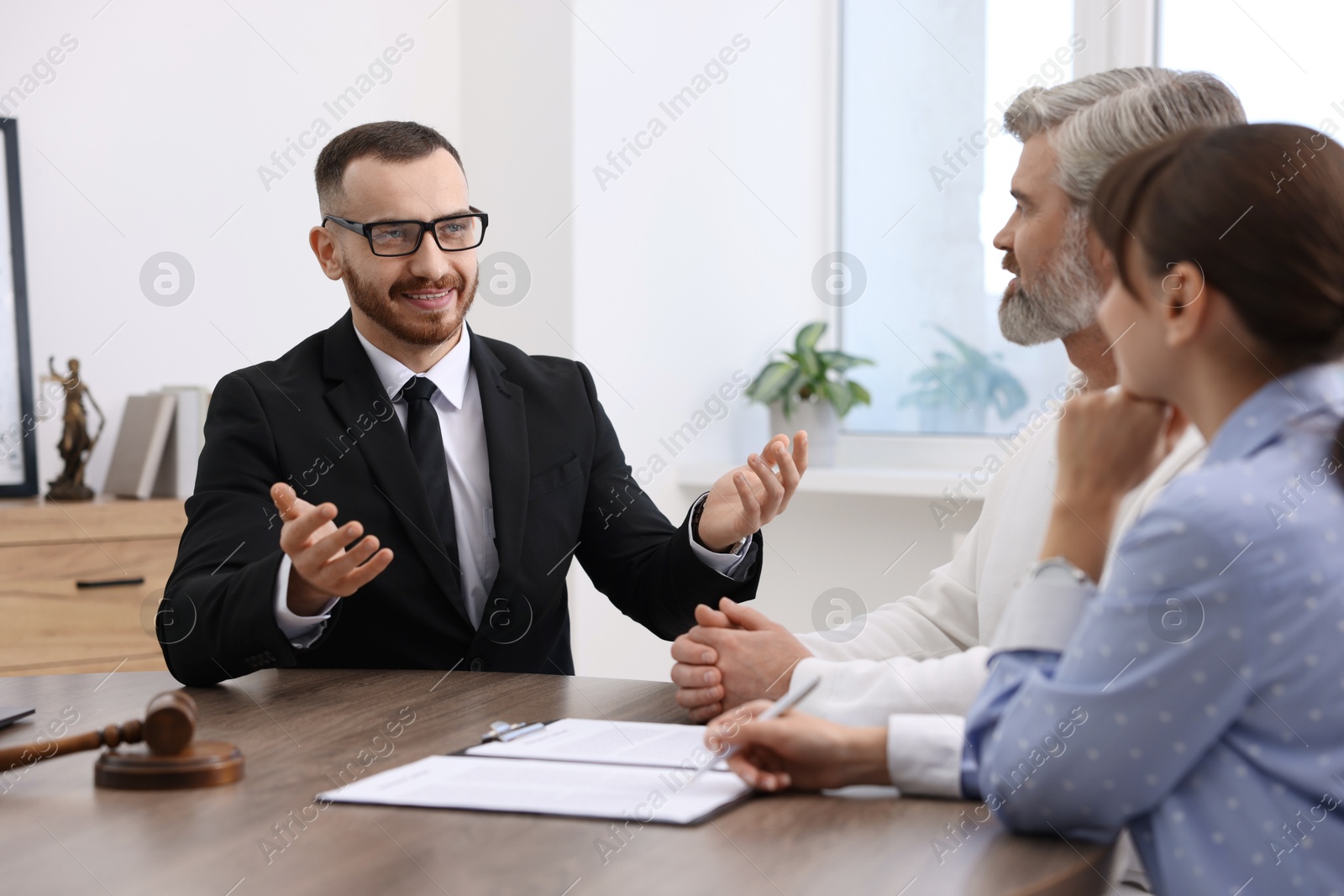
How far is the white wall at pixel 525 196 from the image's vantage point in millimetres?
3252

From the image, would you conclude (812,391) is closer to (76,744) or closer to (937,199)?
(937,199)

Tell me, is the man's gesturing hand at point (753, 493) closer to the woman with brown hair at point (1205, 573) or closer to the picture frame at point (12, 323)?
the woman with brown hair at point (1205, 573)

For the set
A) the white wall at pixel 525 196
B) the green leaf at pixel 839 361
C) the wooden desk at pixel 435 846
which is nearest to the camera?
the wooden desk at pixel 435 846

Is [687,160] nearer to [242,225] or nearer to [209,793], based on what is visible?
[242,225]

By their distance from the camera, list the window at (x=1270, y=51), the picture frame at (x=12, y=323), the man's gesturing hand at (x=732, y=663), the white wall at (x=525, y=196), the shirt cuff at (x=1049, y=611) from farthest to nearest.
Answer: the white wall at (x=525, y=196) → the picture frame at (x=12, y=323) → the window at (x=1270, y=51) → the man's gesturing hand at (x=732, y=663) → the shirt cuff at (x=1049, y=611)

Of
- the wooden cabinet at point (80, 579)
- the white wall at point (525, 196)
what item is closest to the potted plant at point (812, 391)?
the white wall at point (525, 196)

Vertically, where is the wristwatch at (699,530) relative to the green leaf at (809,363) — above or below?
below

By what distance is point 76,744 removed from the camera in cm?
116

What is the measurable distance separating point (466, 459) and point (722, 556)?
0.49m

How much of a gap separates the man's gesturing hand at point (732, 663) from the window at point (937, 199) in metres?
2.39

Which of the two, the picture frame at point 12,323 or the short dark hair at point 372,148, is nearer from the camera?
the short dark hair at point 372,148

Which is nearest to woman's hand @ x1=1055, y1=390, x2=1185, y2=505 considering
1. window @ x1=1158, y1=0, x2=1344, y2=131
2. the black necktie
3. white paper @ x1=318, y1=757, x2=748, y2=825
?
white paper @ x1=318, y1=757, x2=748, y2=825

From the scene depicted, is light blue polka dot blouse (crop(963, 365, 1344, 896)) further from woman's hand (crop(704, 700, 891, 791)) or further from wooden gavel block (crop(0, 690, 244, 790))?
wooden gavel block (crop(0, 690, 244, 790))

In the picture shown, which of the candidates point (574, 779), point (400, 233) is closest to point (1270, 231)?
point (574, 779)
